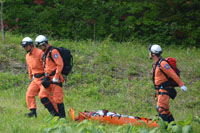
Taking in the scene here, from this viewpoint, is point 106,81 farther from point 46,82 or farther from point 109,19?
point 109,19

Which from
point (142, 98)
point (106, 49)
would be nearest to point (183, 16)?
point (106, 49)

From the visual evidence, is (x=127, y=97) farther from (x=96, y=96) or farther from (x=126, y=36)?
(x=126, y=36)

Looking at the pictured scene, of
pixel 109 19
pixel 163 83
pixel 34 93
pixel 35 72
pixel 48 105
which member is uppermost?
pixel 109 19

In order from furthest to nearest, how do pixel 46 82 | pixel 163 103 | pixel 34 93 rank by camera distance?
1. pixel 34 93
2. pixel 46 82
3. pixel 163 103

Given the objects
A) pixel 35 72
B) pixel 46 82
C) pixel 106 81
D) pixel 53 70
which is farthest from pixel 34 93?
pixel 106 81

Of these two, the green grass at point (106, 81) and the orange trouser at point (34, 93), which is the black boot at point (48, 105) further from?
the green grass at point (106, 81)

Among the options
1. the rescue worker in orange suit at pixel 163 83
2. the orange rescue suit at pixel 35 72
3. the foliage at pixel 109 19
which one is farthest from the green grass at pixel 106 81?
the foliage at pixel 109 19

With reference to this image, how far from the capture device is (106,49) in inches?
577

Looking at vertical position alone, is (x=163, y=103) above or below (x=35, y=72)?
below

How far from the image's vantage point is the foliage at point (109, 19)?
60.4 ft

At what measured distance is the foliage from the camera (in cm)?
1842

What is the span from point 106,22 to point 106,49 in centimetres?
488

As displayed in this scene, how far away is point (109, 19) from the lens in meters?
19.3

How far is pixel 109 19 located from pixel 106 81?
7496 millimetres
